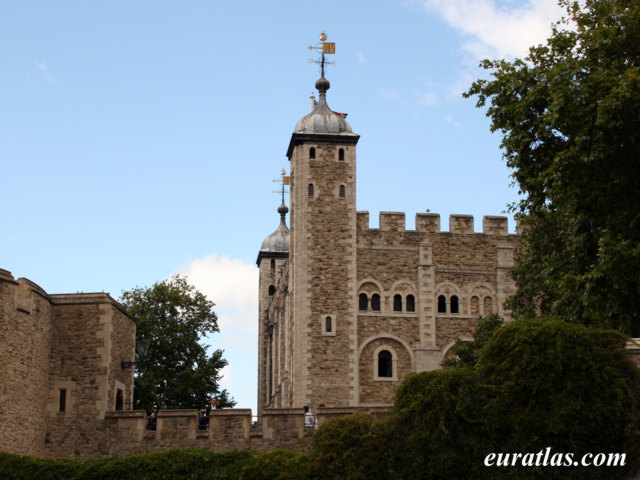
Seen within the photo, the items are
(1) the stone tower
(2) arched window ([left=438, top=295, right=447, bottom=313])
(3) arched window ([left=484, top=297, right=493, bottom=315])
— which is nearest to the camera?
(2) arched window ([left=438, top=295, right=447, bottom=313])

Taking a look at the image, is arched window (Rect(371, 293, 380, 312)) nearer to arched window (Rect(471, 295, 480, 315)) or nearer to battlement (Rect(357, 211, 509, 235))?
battlement (Rect(357, 211, 509, 235))

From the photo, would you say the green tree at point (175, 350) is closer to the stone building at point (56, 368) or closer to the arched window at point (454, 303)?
the arched window at point (454, 303)

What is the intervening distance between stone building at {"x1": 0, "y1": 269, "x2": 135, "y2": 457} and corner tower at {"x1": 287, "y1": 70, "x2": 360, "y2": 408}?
1819 cm

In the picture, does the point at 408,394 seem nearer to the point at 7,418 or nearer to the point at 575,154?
the point at 575,154

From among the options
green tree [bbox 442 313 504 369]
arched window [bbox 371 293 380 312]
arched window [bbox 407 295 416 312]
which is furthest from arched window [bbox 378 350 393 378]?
green tree [bbox 442 313 504 369]

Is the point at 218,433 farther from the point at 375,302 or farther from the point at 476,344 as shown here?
the point at 375,302

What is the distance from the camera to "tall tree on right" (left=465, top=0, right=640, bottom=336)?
23359 mm

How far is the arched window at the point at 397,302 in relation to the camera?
1831 inches

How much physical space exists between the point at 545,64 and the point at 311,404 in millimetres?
21122

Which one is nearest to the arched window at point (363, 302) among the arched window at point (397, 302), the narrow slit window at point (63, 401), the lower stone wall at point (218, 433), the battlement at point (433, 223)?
the arched window at point (397, 302)

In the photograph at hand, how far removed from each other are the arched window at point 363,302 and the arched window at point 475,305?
477 cm

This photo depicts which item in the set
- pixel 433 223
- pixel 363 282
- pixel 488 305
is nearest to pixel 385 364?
pixel 363 282

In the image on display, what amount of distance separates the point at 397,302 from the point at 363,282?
1813mm

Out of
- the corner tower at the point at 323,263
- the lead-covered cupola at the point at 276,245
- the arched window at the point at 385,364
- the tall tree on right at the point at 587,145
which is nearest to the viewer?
the tall tree on right at the point at 587,145
